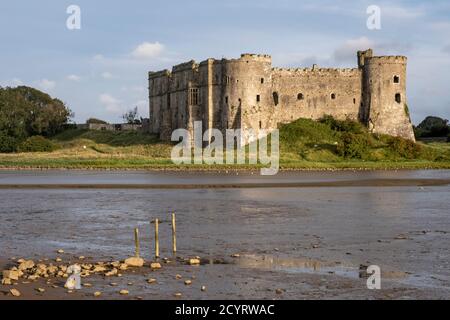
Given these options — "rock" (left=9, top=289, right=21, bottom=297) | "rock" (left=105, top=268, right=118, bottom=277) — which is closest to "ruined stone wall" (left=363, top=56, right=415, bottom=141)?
"rock" (left=105, top=268, right=118, bottom=277)

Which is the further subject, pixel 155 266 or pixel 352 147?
pixel 352 147

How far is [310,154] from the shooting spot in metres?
59.8

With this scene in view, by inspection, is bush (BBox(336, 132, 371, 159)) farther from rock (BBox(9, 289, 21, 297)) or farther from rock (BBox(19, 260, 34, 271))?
rock (BBox(9, 289, 21, 297))

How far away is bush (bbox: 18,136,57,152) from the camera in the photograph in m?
71.8

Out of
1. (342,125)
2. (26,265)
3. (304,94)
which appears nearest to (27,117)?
(304,94)

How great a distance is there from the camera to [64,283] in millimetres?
13688

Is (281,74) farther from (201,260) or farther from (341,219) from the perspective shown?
(201,260)

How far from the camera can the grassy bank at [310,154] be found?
2281 inches

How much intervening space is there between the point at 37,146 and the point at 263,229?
2122 inches

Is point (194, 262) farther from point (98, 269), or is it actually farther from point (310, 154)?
point (310, 154)

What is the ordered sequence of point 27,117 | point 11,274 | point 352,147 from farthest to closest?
point 27,117
point 352,147
point 11,274

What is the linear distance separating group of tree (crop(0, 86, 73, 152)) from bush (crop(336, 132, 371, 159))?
35.2 metres
